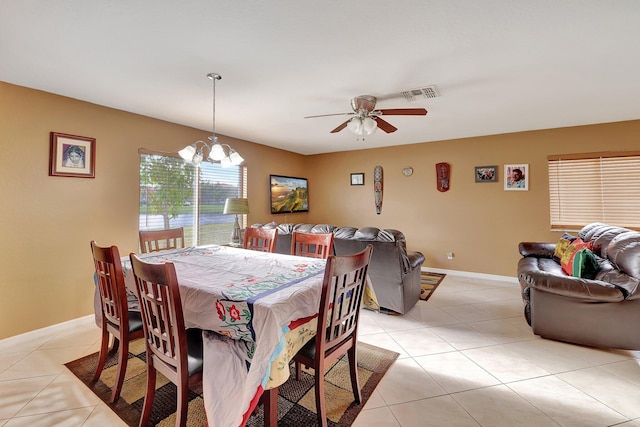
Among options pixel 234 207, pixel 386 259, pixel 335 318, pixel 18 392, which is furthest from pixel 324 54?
pixel 18 392

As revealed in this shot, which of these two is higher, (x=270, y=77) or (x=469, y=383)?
(x=270, y=77)

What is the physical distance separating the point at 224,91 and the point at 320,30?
136 cm

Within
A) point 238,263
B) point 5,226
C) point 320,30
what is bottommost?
point 238,263

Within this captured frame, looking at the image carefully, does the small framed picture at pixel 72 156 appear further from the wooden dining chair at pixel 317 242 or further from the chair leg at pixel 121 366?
the wooden dining chair at pixel 317 242

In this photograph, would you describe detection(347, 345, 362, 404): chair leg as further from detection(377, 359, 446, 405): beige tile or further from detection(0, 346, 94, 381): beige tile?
detection(0, 346, 94, 381): beige tile

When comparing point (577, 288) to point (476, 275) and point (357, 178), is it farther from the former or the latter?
point (357, 178)

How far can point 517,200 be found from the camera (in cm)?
439

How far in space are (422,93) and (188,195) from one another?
3261 mm

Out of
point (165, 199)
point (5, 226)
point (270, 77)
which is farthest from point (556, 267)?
point (5, 226)

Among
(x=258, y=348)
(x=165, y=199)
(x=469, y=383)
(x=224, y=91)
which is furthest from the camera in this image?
(x=165, y=199)

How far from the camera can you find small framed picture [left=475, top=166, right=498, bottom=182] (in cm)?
452

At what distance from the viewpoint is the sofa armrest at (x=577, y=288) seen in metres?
2.22

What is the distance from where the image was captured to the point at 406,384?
6.32 feet

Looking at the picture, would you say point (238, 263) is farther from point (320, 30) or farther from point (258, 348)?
point (320, 30)
